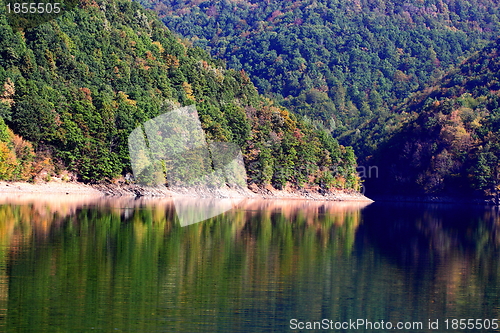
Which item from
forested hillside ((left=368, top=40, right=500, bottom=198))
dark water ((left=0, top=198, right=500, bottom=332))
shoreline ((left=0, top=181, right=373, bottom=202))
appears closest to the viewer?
dark water ((left=0, top=198, right=500, bottom=332))

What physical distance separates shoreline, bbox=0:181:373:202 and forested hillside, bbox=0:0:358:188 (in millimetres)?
1345

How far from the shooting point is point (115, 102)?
10700cm

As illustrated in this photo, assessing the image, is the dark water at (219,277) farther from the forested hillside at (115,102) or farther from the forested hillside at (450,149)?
the forested hillside at (450,149)

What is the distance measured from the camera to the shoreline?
280 ft

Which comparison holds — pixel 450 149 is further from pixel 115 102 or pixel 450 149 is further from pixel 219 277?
pixel 219 277

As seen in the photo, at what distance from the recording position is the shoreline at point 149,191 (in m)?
85.3

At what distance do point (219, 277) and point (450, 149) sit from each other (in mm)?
139279

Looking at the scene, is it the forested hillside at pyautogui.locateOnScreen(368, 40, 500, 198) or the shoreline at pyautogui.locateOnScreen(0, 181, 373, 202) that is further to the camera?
the forested hillside at pyautogui.locateOnScreen(368, 40, 500, 198)

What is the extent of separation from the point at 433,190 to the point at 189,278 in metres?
139

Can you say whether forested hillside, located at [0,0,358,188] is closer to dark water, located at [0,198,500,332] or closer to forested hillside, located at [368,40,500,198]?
forested hillside, located at [368,40,500,198]

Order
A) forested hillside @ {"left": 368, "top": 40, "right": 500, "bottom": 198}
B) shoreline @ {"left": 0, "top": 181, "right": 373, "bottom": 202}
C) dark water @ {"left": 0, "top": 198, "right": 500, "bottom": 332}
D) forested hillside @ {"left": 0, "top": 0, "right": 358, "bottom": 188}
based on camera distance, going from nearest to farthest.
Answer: dark water @ {"left": 0, "top": 198, "right": 500, "bottom": 332}, shoreline @ {"left": 0, "top": 181, "right": 373, "bottom": 202}, forested hillside @ {"left": 0, "top": 0, "right": 358, "bottom": 188}, forested hillside @ {"left": 368, "top": 40, "right": 500, "bottom": 198}

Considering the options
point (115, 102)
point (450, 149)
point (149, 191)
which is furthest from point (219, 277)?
point (450, 149)

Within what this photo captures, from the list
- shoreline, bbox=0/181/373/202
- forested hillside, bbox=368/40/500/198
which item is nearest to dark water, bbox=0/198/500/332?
shoreline, bbox=0/181/373/202

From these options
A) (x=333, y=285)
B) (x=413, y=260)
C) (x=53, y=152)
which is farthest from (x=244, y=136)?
(x=333, y=285)
